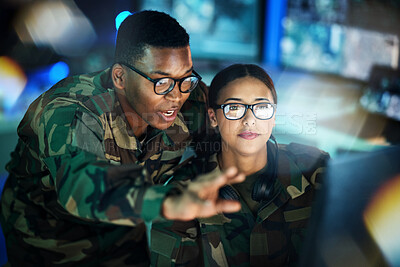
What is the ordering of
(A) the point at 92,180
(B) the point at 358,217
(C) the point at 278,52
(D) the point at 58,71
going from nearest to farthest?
(A) the point at 92,180 → (B) the point at 358,217 → (D) the point at 58,71 → (C) the point at 278,52

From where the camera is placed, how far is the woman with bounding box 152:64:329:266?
0.78 m

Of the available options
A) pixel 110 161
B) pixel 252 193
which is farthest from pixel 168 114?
pixel 252 193

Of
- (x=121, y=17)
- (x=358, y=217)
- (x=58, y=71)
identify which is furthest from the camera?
(x=58, y=71)

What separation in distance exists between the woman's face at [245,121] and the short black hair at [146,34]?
0.50 feet

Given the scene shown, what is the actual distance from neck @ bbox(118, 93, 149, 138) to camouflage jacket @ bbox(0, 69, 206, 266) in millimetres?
13

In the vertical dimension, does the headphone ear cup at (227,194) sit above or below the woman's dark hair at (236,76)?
below

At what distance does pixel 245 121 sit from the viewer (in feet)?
2.51

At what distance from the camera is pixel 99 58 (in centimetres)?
176

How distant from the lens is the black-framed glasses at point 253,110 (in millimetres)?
763

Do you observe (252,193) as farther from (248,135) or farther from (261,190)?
(248,135)

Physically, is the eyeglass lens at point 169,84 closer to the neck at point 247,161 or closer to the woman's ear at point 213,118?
the woman's ear at point 213,118

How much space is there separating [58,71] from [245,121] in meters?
0.73

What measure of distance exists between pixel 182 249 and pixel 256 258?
176mm

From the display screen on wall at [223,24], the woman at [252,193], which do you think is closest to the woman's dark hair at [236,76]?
the woman at [252,193]
